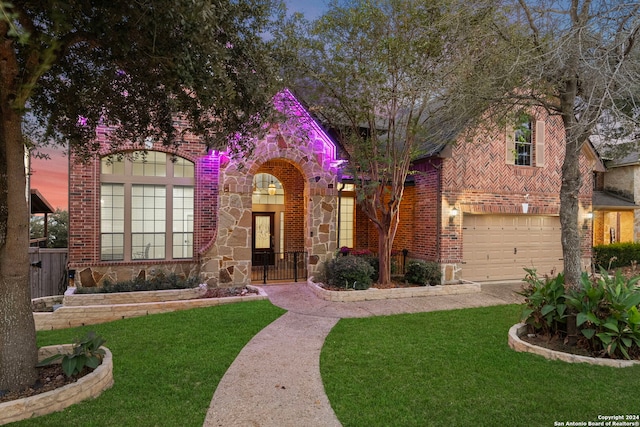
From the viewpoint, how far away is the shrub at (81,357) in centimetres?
431

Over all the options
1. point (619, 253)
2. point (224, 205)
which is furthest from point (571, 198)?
point (619, 253)

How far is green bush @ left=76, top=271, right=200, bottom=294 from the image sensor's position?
9039 millimetres

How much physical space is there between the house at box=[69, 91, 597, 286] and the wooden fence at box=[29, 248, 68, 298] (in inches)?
49.4

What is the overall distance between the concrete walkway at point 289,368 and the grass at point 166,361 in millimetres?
225

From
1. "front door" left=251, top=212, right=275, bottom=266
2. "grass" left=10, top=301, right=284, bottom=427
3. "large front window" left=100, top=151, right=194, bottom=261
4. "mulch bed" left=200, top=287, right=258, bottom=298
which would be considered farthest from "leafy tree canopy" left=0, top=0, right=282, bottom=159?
"front door" left=251, top=212, right=275, bottom=266

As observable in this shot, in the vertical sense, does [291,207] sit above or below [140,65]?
below

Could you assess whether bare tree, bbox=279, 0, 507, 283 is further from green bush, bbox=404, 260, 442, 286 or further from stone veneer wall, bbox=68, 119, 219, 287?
stone veneer wall, bbox=68, 119, 219, 287

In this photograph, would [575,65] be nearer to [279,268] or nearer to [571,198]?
[571,198]

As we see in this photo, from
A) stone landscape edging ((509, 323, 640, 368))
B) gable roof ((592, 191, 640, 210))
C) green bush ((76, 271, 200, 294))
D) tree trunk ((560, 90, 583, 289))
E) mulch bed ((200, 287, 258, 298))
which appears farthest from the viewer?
gable roof ((592, 191, 640, 210))

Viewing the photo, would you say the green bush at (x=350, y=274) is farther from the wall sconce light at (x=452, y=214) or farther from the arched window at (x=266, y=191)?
the arched window at (x=266, y=191)

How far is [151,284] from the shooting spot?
30.9 ft

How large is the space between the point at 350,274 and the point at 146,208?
609 cm

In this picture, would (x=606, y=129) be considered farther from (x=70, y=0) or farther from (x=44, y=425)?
(x=44, y=425)

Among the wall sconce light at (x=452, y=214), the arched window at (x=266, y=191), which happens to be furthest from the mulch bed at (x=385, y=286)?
the arched window at (x=266, y=191)
